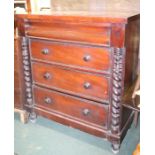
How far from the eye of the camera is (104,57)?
56.1 inches

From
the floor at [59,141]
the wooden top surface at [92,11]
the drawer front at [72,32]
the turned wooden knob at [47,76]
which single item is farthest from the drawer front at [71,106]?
the wooden top surface at [92,11]

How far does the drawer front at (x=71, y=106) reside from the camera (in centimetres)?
160

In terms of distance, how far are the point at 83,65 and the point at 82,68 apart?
0.08 feet

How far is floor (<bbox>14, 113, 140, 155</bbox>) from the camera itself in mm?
1675

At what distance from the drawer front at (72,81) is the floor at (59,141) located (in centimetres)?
44

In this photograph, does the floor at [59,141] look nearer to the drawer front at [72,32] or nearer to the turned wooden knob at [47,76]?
the turned wooden knob at [47,76]

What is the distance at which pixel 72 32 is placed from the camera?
59.2 inches

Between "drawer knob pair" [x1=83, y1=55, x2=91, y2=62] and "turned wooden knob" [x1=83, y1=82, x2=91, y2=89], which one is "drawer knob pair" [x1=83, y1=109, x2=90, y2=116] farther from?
"drawer knob pair" [x1=83, y1=55, x2=91, y2=62]

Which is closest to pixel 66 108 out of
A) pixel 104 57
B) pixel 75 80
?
pixel 75 80

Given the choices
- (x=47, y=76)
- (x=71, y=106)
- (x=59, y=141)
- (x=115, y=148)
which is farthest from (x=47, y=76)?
(x=115, y=148)
